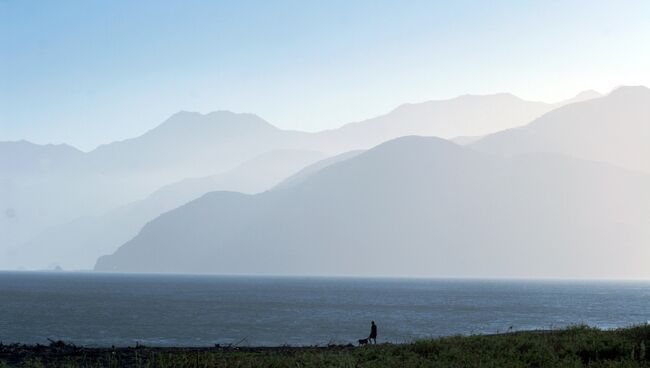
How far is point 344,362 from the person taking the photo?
97.8 ft

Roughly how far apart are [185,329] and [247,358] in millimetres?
43014

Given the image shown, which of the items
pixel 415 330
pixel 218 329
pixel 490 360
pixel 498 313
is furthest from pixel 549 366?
pixel 498 313

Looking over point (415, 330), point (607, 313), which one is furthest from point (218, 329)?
point (607, 313)

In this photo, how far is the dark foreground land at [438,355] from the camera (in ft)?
97.3

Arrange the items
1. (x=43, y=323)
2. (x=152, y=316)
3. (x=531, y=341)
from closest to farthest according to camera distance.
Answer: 1. (x=531, y=341)
2. (x=43, y=323)
3. (x=152, y=316)

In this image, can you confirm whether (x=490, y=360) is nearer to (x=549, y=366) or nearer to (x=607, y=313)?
(x=549, y=366)

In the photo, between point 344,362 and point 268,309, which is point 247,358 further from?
point 268,309

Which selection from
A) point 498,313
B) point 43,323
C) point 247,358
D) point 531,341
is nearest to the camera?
point 247,358

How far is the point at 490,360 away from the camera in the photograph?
31.1 metres

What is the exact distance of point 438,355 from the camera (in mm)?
33500

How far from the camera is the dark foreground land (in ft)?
97.3

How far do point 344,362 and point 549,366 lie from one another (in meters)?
8.47

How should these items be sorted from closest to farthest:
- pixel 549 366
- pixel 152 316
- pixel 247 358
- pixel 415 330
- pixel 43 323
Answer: pixel 549 366, pixel 247 358, pixel 415 330, pixel 43 323, pixel 152 316

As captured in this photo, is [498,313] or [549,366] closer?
[549,366]
